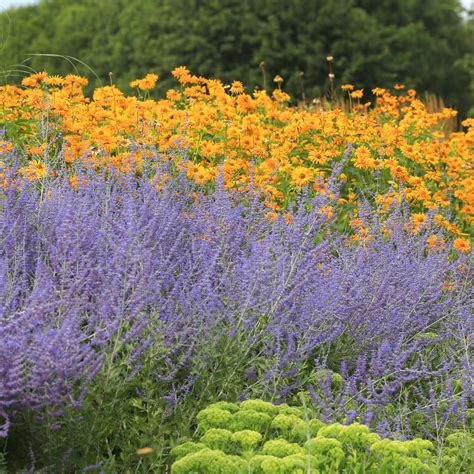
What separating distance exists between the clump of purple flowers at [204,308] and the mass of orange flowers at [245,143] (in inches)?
41.5

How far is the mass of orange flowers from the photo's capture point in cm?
568

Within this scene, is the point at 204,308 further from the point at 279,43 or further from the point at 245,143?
the point at 279,43

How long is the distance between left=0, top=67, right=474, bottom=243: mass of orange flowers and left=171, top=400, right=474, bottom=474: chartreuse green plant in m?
2.16

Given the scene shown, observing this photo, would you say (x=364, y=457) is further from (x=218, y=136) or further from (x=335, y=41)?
(x=335, y=41)

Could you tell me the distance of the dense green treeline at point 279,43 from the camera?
1858 cm

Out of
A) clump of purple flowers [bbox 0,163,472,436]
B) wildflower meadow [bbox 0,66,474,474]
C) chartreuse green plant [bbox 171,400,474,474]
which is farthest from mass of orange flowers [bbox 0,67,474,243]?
chartreuse green plant [bbox 171,400,474,474]

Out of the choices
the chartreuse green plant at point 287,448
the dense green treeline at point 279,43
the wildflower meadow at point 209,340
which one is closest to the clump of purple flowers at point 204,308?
the wildflower meadow at point 209,340

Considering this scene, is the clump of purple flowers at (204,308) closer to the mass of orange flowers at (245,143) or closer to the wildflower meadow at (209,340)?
the wildflower meadow at (209,340)

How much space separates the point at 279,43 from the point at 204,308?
15.9 m

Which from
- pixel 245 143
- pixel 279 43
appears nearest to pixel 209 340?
pixel 245 143

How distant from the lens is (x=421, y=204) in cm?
671

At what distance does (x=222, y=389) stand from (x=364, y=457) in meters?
0.58

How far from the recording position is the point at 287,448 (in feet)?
9.91

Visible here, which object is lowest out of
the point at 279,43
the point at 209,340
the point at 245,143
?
the point at 209,340
